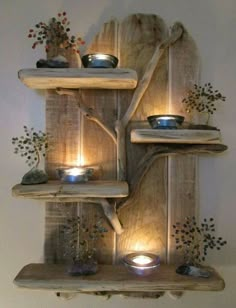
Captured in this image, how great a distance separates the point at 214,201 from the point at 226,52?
20.2 inches

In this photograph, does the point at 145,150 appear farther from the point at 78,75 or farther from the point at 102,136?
the point at 78,75

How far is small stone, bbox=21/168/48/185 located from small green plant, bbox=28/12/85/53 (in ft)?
1.34

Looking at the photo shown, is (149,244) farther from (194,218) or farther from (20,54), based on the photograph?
(20,54)

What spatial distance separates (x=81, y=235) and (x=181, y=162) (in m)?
0.41

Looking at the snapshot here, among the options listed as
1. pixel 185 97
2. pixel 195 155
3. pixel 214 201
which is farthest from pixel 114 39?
pixel 214 201

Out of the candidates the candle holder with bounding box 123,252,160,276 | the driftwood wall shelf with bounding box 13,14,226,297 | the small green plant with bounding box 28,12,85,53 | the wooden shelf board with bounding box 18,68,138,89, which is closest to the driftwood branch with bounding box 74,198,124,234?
the driftwood wall shelf with bounding box 13,14,226,297

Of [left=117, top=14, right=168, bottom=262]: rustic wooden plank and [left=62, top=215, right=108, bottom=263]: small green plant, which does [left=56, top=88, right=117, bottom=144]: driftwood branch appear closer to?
[left=117, top=14, right=168, bottom=262]: rustic wooden plank

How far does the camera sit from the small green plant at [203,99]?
42.6 inches

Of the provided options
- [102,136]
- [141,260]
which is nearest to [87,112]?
[102,136]

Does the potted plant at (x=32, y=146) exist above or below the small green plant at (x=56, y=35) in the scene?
below

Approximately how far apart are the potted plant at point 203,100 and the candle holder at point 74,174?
397 millimetres

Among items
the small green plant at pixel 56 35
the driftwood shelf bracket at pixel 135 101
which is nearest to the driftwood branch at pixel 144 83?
the driftwood shelf bracket at pixel 135 101

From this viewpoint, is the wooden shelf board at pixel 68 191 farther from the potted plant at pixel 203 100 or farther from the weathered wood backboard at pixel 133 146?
the potted plant at pixel 203 100

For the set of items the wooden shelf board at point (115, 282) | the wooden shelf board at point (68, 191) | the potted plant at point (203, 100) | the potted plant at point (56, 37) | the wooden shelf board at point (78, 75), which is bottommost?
the wooden shelf board at point (115, 282)
